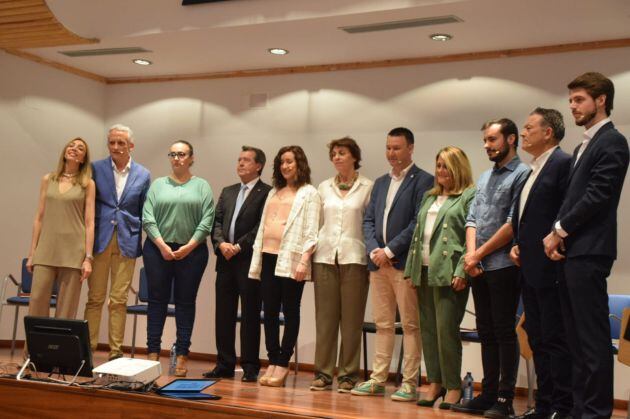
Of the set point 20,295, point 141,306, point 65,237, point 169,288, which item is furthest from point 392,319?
point 20,295

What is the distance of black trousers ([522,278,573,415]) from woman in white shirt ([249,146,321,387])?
1608 mm

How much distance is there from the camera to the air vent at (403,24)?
5.90 meters

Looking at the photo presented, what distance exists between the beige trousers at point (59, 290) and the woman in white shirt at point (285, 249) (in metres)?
1.25

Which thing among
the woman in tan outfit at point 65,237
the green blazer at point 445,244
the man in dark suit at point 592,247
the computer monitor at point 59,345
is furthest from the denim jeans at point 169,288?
the man in dark suit at point 592,247

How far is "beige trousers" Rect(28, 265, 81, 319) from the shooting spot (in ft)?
18.3

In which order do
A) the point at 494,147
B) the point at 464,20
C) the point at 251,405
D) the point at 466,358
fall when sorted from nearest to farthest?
the point at 251,405 < the point at 494,147 < the point at 464,20 < the point at 466,358

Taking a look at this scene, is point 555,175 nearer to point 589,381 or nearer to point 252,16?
point 589,381

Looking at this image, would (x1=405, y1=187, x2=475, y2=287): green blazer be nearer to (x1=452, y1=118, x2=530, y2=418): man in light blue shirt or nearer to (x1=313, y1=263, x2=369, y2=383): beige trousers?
(x1=452, y1=118, x2=530, y2=418): man in light blue shirt

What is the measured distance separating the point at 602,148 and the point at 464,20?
96.2 inches

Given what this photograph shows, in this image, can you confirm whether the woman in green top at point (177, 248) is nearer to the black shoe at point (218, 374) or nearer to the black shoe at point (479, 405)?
the black shoe at point (218, 374)

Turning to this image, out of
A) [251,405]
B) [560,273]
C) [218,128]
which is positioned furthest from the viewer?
[218,128]

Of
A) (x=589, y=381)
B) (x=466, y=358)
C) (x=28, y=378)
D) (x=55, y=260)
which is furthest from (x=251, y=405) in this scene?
(x=466, y=358)

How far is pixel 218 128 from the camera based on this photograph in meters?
7.84

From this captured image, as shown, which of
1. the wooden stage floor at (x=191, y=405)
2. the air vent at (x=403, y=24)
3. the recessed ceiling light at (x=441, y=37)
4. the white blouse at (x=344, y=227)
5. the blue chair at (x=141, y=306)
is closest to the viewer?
the wooden stage floor at (x=191, y=405)
